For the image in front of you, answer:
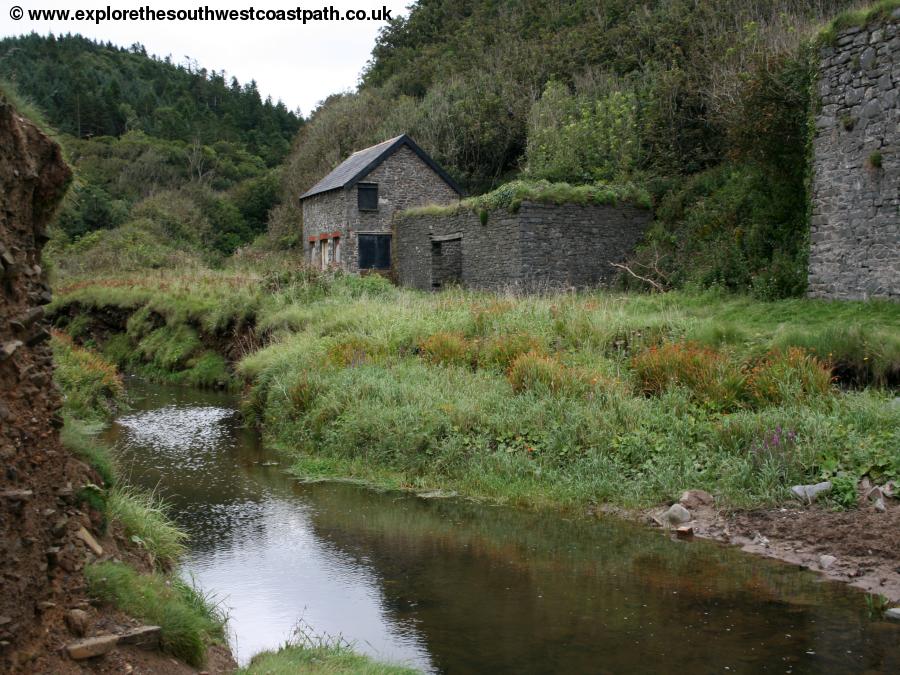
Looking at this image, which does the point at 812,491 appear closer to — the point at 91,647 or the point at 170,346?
the point at 91,647

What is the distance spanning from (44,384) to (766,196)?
16.7 meters

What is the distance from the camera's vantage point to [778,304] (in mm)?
14969

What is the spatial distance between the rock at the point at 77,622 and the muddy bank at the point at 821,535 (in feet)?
19.2

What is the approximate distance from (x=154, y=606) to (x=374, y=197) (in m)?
26.4

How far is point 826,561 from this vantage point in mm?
7406

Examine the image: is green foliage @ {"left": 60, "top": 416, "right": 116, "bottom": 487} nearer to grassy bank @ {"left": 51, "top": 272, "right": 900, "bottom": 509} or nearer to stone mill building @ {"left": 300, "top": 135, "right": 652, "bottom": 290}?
grassy bank @ {"left": 51, "top": 272, "right": 900, "bottom": 509}

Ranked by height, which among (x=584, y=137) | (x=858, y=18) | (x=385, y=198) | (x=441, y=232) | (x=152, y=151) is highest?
(x=152, y=151)

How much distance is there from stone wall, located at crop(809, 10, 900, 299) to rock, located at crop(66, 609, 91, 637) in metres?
12.7

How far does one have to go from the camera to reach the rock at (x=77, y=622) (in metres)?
4.55

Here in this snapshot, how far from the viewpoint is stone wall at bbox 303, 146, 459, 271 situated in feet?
99.2

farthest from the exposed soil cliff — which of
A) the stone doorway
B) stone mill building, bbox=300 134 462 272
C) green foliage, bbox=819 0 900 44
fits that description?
stone mill building, bbox=300 134 462 272

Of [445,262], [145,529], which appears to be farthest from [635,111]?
[145,529]

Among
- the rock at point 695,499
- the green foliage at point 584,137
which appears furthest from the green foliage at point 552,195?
the rock at point 695,499

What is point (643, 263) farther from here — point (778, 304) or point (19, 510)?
point (19, 510)
